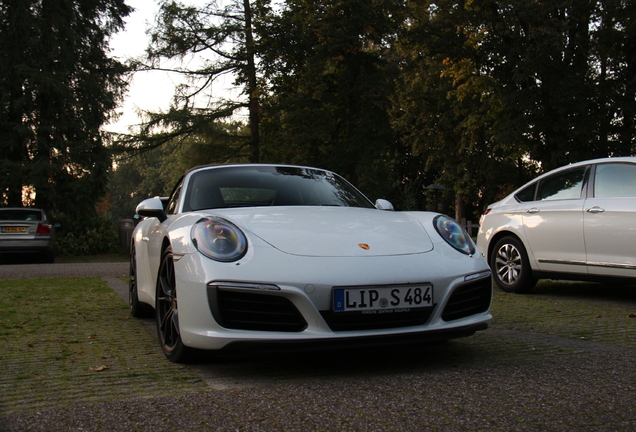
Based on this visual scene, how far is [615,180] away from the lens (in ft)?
23.4

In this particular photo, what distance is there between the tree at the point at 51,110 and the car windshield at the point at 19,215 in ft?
12.6

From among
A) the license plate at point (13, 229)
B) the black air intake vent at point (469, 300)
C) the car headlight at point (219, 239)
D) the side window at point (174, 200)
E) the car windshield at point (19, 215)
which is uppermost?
the side window at point (174, 200)

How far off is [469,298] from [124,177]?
98979 millimetres

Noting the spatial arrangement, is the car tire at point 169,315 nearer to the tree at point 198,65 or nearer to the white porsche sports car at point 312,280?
the white porsche sports car at point 312,280

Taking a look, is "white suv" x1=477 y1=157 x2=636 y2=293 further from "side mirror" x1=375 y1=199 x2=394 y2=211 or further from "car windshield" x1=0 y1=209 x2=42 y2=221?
"car windshield" x1=0 y1=209 x2=42 y2=221

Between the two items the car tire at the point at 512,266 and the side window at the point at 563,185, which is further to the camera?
the car tire at the point at 512,266

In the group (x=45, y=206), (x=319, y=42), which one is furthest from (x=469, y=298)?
(x=319, y=42)

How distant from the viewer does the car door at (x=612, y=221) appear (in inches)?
267

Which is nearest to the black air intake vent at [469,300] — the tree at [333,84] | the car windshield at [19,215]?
the car windshield at [19,215]

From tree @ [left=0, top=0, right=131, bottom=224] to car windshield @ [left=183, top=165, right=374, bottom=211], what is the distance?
20014 millimetres

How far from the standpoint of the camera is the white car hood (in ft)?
12.5

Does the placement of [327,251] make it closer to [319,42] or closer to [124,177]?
[319,42]

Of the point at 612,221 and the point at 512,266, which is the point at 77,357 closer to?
the point at 612,221

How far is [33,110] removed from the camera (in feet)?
79.1
